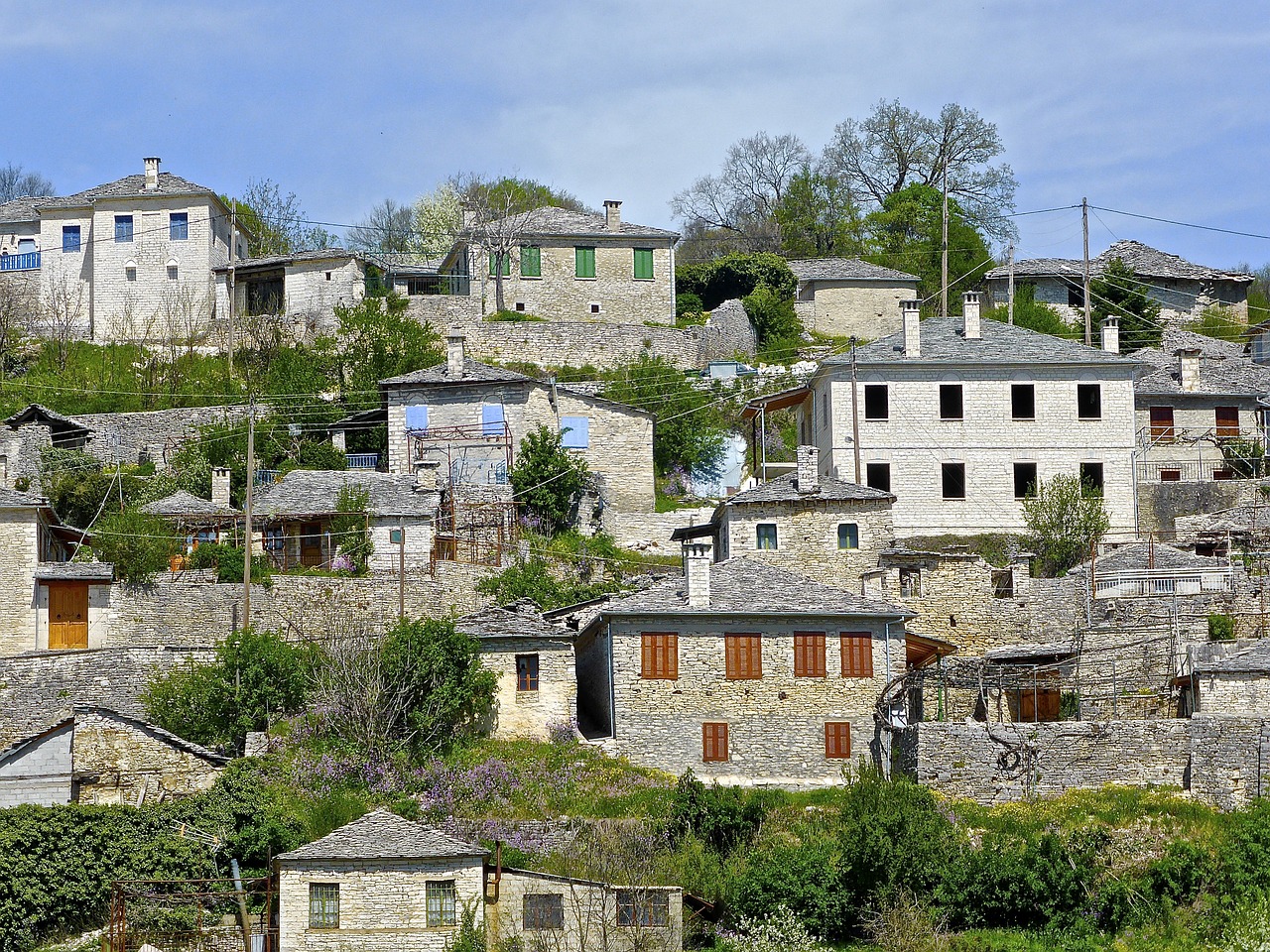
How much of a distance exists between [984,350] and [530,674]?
68.7ft

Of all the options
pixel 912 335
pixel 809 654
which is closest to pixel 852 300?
pixel 912 335

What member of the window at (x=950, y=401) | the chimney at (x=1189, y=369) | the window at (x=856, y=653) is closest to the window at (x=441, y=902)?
the window at (x=856, y=653)

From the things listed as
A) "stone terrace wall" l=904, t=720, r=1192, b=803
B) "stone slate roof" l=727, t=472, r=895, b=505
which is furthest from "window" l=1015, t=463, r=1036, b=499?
"stone terrace wall" l=904, t=720, r=1192, b=803

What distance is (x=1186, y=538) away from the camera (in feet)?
160

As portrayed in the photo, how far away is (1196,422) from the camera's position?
57.4 meters

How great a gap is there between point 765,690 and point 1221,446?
77.5 ft

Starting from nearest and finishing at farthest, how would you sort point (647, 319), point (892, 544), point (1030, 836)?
point (1030, 836), point (892, 544), point (647, 319)

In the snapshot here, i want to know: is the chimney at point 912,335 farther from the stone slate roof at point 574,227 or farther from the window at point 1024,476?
the stone slate roof at point 574,227

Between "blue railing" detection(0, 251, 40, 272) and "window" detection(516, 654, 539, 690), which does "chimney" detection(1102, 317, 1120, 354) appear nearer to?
"window" detection(516, 654, 539, 690)

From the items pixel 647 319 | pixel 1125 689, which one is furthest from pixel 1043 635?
pixel 647 319

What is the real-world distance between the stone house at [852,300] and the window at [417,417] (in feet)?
75.4

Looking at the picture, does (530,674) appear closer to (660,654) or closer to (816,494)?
(660,654)

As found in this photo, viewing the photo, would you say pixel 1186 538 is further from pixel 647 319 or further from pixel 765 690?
pixel 647 319

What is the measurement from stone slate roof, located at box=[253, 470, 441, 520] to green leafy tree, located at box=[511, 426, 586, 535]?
3.01 meters
